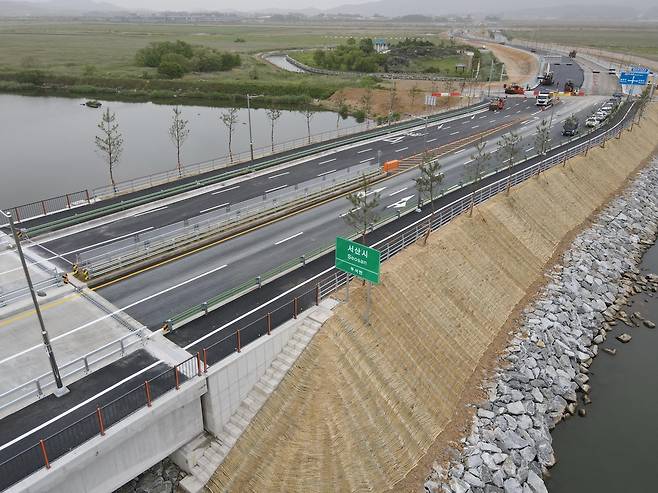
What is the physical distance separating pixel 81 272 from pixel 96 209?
916 cm

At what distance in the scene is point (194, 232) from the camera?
27.8 m

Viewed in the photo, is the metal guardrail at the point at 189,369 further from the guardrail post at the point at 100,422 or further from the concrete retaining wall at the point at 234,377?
the concrete retaining wall at the point at 234,377

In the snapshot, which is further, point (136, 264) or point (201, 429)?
point (136, 264)

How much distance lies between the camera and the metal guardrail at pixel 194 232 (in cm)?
2417

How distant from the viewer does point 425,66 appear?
420 ft

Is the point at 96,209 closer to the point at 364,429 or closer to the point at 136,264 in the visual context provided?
the point at 136,264

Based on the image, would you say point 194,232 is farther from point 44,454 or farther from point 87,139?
point 87,139

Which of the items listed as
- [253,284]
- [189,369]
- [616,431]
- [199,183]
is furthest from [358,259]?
[199,183]

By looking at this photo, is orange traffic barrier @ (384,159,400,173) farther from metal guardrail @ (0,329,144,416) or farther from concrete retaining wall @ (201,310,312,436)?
metal guardrail @ (0,329,144,416)

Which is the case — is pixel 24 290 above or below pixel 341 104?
above

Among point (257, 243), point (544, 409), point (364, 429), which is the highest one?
point (257, 243)

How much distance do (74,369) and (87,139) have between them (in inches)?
2304

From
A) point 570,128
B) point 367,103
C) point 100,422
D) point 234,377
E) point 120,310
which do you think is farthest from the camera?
point 367,103

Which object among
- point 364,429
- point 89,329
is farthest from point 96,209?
point 364,429
